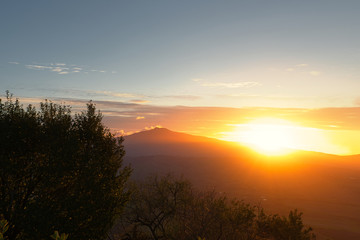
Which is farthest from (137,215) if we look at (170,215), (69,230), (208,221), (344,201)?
(344,201)

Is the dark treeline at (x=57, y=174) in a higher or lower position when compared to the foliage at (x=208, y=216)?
higher

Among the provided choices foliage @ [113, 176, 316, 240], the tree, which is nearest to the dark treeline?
the tree

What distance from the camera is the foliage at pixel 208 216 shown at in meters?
31.6

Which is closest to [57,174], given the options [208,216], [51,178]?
[51,178]

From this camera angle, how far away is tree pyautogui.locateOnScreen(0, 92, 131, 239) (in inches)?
810

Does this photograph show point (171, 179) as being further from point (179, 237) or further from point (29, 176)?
point (29, 176)

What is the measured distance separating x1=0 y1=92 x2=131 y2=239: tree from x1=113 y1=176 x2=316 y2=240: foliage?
1375 cm

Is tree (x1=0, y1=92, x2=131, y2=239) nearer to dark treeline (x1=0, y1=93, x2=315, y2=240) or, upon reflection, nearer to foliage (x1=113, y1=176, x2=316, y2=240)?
dark treeline (x1=0, y1=93, x2=315, y2=240)

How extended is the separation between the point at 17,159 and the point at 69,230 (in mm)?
7842

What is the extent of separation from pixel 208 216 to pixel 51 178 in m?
21.2

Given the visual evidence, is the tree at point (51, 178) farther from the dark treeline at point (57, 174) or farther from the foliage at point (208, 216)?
the foliage at point (208, 216)

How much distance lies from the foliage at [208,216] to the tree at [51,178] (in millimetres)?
13748

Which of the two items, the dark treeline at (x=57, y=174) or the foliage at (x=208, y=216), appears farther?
the foliage at (x=208, y=216)

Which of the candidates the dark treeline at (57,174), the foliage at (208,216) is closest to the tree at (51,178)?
the dark treeline at (57,174)
